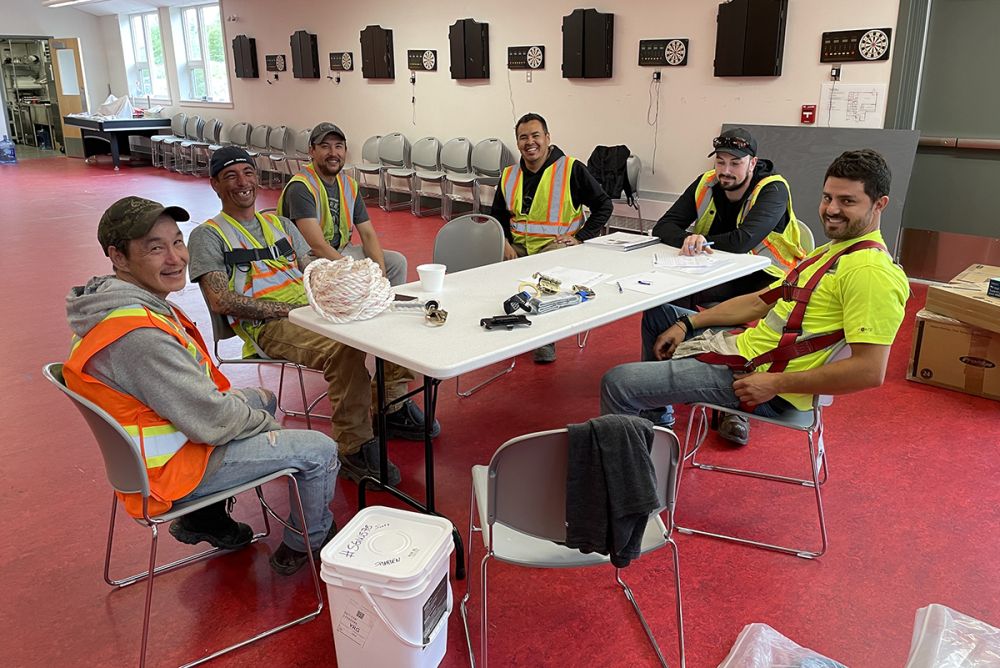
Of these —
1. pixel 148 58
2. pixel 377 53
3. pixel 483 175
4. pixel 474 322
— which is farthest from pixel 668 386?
pixel 148 58

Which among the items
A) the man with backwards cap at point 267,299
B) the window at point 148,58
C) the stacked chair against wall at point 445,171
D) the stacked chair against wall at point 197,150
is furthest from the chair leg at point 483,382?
the window at point 148,58

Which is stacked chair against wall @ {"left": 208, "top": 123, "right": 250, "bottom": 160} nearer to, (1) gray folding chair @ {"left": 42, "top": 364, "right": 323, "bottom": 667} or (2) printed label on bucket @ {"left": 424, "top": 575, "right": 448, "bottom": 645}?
(1) gray folding chair @ {"left": 42, "top": 364, "right": 323, "bottom": 667}

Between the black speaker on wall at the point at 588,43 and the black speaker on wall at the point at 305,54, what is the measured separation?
440 centimetres

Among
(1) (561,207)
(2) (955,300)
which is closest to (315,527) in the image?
(1) (561,207)

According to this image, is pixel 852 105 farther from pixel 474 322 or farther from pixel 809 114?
pixel 474 322

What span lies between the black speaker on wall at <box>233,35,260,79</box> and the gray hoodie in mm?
10262

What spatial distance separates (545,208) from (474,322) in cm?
178

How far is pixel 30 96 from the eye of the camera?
1591cm

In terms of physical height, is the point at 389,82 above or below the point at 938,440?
above

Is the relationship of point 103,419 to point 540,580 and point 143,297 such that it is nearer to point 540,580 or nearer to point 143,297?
point 143,297

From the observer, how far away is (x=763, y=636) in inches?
77.9

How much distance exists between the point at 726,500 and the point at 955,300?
1.73m

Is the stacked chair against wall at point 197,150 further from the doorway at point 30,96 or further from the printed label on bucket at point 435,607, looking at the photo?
the printed label on bucket at point 435,607

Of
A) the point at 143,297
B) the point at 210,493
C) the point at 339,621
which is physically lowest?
the point at 339,621
